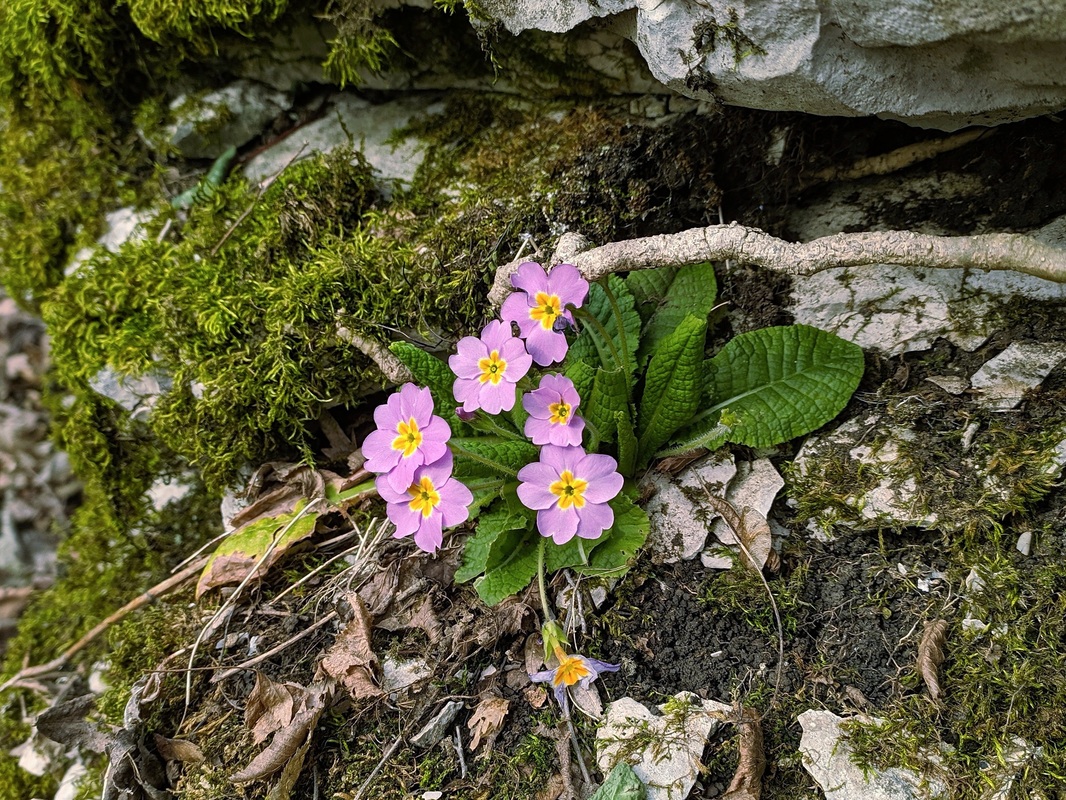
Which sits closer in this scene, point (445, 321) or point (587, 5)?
point (587, 5)

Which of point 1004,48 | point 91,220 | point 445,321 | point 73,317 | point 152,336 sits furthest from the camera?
point 91,220

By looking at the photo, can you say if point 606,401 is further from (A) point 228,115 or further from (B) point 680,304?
(A) point 228,115

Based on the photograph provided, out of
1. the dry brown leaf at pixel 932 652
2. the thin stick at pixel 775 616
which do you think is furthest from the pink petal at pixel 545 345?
the dry brown leaf at pixel 932 652

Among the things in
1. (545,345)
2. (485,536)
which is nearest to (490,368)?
(545,345)

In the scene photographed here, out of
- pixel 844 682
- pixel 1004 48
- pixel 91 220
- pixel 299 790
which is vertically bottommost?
pixel 299 790

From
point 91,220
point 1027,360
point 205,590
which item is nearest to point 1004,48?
point 1027,360

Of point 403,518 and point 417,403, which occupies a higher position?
point 417,403

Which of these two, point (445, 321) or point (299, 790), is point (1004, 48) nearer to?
point (445, 321)
